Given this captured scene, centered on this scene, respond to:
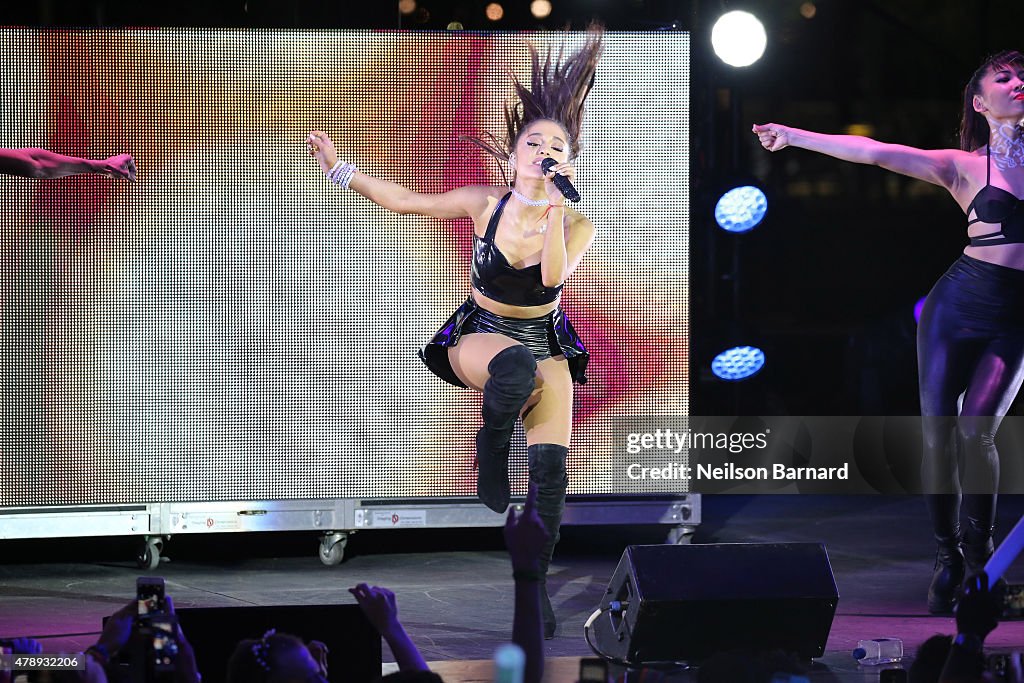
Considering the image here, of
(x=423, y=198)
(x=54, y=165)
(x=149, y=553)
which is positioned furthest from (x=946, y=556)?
(x=54, y=165)

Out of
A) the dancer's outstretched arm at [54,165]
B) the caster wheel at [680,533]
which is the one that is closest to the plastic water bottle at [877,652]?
the caster wheel at [680,533]

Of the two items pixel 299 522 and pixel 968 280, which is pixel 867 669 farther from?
pixel 299 522

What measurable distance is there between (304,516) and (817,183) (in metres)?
9.30

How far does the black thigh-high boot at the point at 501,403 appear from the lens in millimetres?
4469

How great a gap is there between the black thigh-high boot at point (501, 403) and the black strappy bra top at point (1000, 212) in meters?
1.91

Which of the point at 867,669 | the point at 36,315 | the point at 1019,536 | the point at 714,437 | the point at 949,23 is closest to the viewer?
the point at 867,669

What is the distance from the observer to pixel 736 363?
786cm

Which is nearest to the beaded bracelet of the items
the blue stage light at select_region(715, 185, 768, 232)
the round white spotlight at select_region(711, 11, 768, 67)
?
the round white spotlight at select_region(711, 11, 768, 67)

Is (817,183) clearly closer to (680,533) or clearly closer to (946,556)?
(680,533)

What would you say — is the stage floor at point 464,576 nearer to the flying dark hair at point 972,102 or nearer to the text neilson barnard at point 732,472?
the text neilson barnard at point 732,472

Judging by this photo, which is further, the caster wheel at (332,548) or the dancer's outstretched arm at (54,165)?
the caster wheel at (332,548)

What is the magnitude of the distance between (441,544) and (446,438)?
3.83ft

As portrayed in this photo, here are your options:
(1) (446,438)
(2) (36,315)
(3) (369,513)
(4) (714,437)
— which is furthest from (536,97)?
(4) (714,437)

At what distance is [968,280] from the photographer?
4992mm
